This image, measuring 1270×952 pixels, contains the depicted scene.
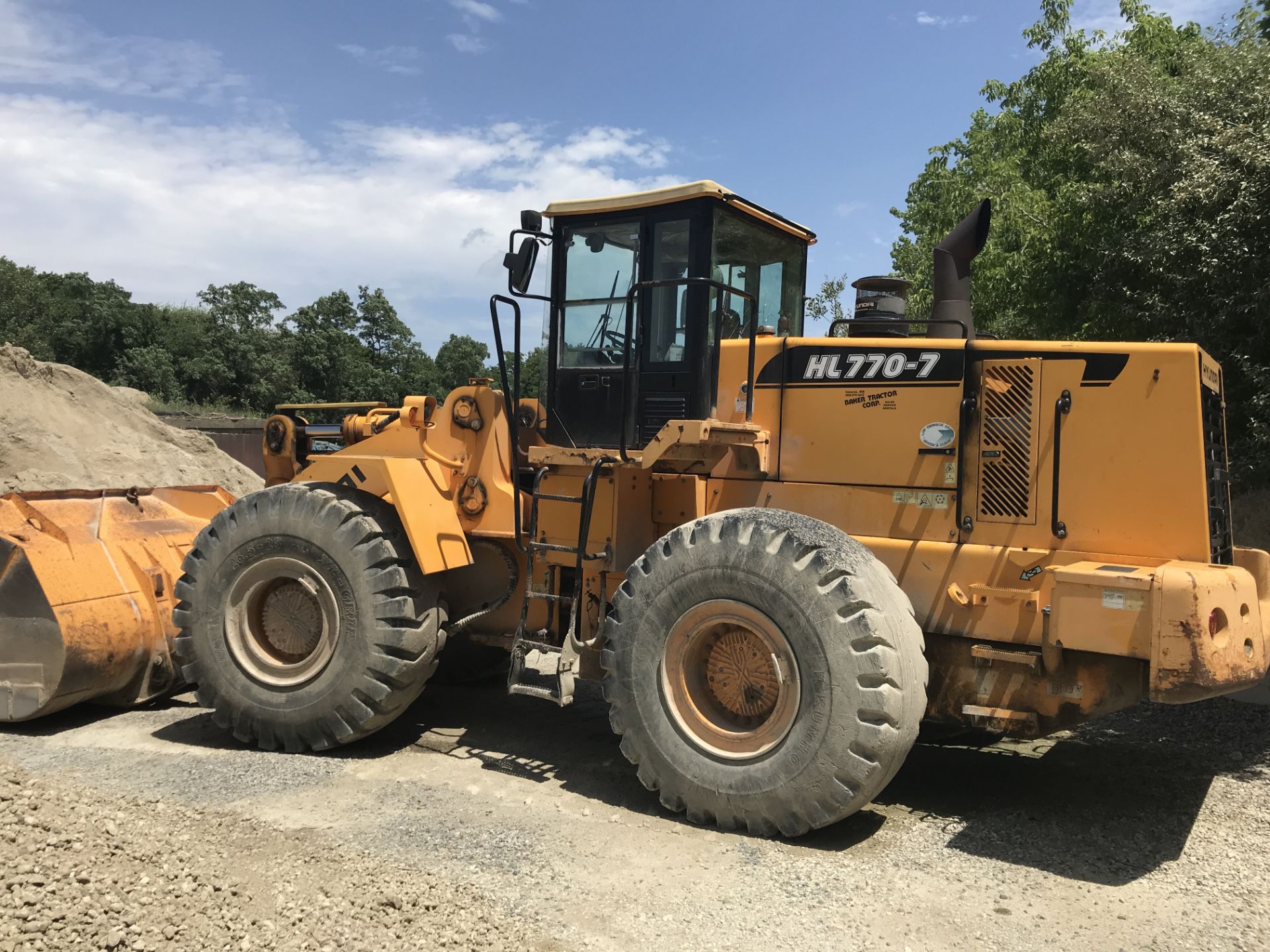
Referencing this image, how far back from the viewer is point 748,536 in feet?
16.0

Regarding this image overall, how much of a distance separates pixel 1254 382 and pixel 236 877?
8431mm

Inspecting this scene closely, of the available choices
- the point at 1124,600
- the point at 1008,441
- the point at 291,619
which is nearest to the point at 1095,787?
the point at 1124,600

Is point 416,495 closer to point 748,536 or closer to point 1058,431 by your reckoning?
point 748,536

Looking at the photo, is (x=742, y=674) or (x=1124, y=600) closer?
(x=1124, y=600)

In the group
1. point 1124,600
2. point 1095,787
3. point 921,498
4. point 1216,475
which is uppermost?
point 1216,475

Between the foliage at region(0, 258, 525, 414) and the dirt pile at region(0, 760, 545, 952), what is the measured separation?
38815 mm

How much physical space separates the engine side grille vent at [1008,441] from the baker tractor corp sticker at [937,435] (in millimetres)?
155

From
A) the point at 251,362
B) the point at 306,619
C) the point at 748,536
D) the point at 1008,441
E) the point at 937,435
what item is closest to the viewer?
the point at 748,536

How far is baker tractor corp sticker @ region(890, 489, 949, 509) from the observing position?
521 cm

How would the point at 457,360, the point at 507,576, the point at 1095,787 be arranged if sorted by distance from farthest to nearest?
the point at 457,360
the point at 507,576
the point at 1095,787

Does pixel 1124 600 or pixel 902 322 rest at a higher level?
pixel 902 322

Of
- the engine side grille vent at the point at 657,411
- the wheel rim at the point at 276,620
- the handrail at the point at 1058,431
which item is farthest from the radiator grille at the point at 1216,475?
the wheel rim at the point at 276,620

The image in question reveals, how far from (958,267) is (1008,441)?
56.6 inches

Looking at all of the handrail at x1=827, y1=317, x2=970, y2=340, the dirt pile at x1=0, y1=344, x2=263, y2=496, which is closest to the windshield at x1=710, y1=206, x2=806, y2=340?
the handrail at x1=827, y1=317, x2=970, y2=340
